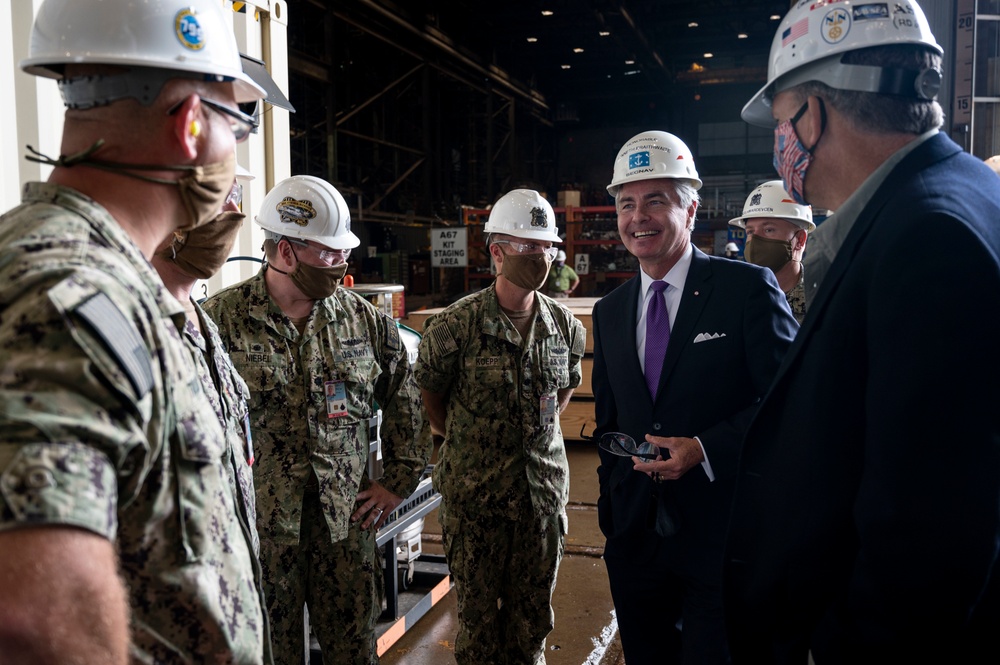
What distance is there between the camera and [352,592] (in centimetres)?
286

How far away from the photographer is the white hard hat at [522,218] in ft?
11.8

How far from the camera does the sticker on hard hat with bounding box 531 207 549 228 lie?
3.64 m

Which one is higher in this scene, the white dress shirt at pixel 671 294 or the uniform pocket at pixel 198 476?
the white dress shirt at pixel 671 294

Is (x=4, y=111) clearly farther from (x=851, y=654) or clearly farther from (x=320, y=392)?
(x=851, y=654)

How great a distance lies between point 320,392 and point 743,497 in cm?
176

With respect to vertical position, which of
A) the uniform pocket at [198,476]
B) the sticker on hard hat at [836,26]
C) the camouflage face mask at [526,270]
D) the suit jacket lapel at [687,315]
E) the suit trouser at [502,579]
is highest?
the sticker on hard hat at [836,26]

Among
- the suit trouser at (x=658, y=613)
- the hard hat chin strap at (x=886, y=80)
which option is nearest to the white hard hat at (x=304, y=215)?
the suit trouser at (x=658, y=613)

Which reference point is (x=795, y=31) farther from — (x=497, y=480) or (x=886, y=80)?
(x=497, y=480)

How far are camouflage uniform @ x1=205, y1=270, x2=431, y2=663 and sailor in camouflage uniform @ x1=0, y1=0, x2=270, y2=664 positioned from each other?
144cm

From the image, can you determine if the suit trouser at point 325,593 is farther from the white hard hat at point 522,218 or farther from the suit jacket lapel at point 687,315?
the white hard hat at point 522,218

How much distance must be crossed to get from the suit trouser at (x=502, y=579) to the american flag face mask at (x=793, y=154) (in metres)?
1.99

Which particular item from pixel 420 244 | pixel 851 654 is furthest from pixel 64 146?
pixel 420 244

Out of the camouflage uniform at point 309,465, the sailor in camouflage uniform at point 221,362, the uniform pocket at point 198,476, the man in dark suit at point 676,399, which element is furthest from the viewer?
the camouflage uniform at point 309,465

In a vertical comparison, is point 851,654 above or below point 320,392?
below
